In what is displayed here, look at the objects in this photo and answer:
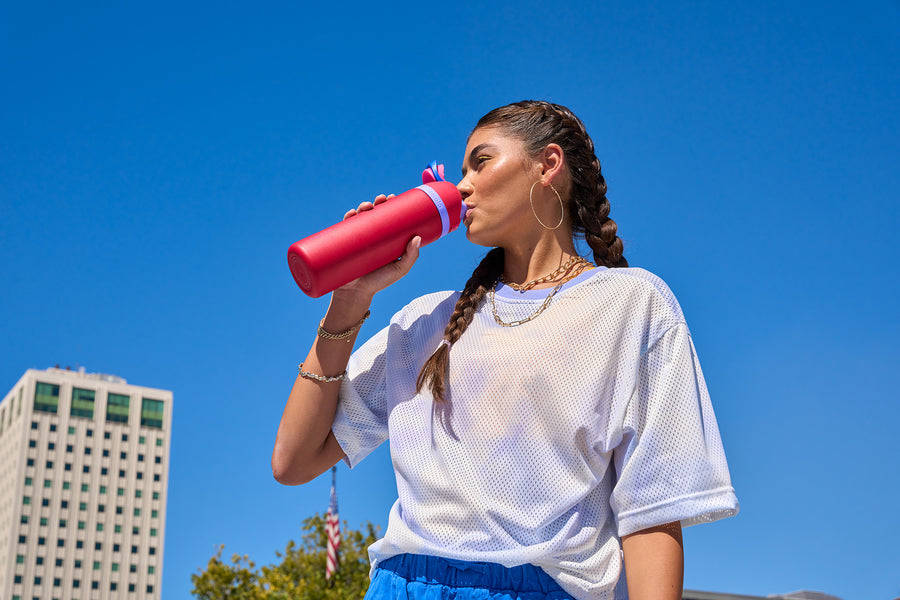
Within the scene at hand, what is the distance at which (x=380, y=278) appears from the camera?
2965mm

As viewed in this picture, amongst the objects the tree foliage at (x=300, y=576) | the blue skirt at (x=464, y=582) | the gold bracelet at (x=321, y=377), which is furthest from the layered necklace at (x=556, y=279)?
the tree foliage at (x=300, y=576)

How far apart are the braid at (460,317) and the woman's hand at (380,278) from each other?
23 cm

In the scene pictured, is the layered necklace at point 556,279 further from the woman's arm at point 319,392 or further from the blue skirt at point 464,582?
the blue skirt at point 464,582

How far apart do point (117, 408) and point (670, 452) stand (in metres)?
135

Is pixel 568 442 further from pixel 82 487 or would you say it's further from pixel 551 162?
pixel 82 487

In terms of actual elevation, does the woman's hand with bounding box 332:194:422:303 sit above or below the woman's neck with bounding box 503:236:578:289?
below

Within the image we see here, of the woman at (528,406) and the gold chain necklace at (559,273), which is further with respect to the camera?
the gold chain necklace at (559,273)

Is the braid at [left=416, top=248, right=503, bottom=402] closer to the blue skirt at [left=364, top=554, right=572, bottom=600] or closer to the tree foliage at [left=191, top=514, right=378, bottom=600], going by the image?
the blue skirt at [left=364, top=554, right=572, bottom=600]

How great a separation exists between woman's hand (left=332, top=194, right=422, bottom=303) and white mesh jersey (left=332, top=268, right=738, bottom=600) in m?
0.29

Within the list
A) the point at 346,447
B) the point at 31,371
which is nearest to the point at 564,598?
the point at 346,447

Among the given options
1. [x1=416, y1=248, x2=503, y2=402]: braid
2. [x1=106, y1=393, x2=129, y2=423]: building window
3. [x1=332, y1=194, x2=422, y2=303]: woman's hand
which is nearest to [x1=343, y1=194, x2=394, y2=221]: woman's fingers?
[x1=332, y1=194, x2=422, y2=303]: woman's hand

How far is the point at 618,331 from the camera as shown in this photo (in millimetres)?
2711

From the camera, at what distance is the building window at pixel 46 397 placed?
122750mm

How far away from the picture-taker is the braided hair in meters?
3.11
